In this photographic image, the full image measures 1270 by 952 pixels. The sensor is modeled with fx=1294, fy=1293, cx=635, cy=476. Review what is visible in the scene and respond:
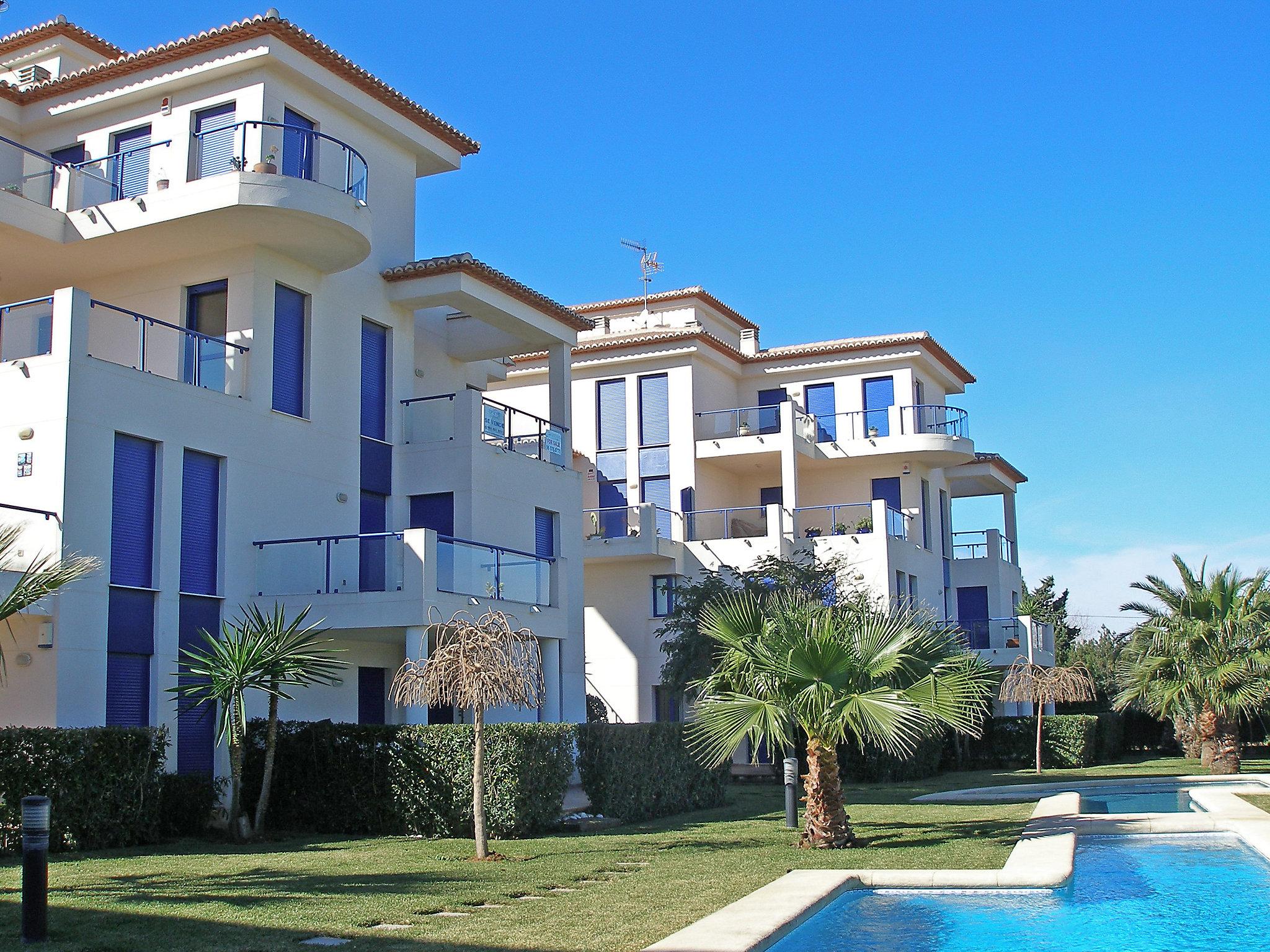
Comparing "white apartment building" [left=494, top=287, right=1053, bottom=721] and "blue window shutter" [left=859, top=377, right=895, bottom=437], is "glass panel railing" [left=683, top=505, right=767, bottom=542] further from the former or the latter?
"blue window shutter" [left=859, top=377, right=895, bottom=437]

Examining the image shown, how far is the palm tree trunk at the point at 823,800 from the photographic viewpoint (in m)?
14.8

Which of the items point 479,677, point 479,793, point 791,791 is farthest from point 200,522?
point 791,791

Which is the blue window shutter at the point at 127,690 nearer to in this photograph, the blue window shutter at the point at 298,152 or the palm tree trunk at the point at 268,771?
the palm tree trunk at the point at 268,771

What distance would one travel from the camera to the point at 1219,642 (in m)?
30.5

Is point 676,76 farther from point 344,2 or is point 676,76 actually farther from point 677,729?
point 677,729

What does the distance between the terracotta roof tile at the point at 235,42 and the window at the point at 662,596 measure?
46.3 feet

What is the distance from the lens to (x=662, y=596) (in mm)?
34469

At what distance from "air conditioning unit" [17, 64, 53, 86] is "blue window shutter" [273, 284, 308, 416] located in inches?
308

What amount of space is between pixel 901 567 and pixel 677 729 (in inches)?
624

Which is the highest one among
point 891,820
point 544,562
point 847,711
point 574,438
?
point 574,438

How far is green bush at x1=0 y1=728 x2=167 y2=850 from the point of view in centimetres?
1473

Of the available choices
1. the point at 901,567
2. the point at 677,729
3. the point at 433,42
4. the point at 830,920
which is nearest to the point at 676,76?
the point at 433,42

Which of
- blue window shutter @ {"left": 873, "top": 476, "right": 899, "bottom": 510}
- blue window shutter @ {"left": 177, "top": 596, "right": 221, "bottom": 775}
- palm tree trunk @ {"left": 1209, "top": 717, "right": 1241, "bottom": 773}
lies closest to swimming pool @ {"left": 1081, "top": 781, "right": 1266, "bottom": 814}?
palm tree trunk @ {"left": 1209, "top": 717, "right": 1241, "bottom": 773}

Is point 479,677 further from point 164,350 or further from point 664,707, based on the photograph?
point 664,707
